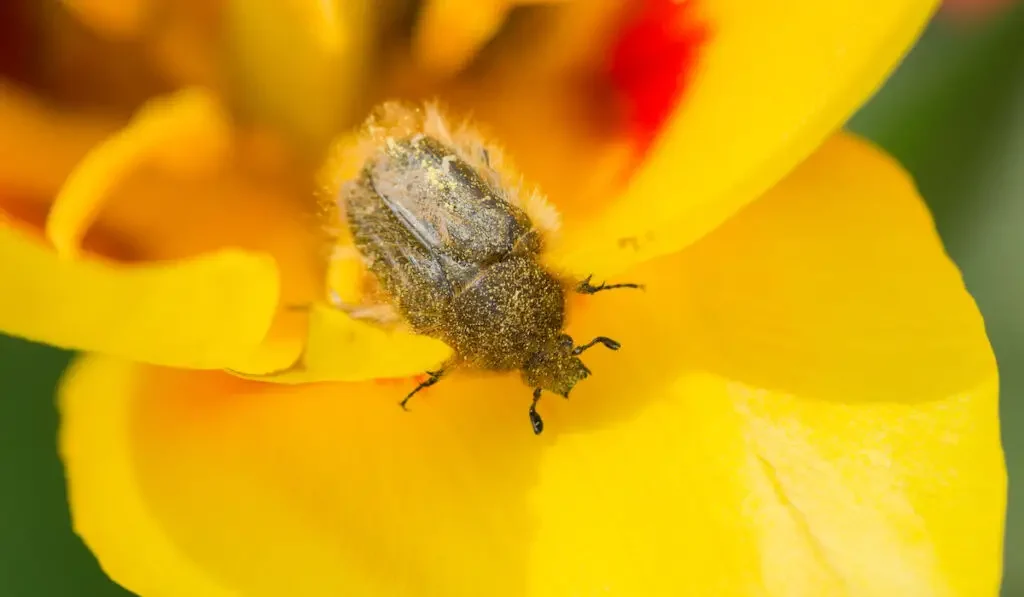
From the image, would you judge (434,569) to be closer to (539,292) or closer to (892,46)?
(539,292)

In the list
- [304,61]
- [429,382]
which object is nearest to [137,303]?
[429,382]

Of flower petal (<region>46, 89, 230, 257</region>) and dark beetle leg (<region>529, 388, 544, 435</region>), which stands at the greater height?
flower petal (<region>46, 89, 230, 257</region>)

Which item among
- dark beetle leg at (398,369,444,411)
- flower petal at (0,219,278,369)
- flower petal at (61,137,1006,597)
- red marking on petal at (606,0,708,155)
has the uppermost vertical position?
flower petal at (0,219,278,369)

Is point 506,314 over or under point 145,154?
under

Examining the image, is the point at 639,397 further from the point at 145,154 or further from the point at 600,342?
the point at 145,154

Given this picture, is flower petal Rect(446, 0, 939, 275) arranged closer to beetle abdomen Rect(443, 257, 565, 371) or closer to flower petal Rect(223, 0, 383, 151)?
beetle abdomen Rect(443, 257, 565, 371)

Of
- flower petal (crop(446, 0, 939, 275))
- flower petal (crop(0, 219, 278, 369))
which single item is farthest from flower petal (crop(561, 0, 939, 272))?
flower petal (crop(0, 219, 278, 369))

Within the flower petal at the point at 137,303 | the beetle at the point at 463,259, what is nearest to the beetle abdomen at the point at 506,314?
the beetle at the point at 463,259
